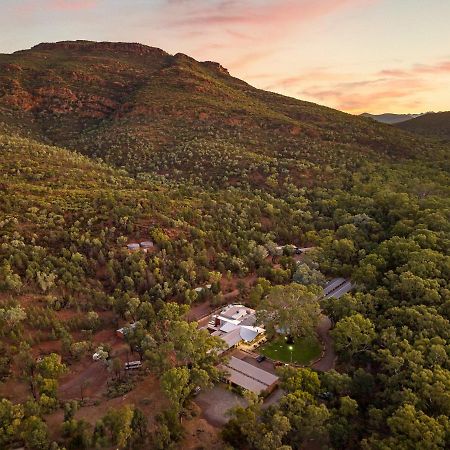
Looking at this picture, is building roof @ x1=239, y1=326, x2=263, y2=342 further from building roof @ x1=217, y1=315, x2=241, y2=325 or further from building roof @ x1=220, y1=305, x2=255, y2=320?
building roof @ x1=220, y1=305, x2=255, y2=320

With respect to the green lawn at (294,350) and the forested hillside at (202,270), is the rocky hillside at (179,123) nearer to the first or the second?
the forested hillside at (202,270)

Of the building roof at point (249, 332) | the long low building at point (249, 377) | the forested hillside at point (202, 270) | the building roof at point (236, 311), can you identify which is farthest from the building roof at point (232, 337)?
the forested hillside at point (202, 270)

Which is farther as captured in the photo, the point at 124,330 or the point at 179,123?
the point at 179,123

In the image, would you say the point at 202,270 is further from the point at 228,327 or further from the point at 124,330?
the point at 124,330

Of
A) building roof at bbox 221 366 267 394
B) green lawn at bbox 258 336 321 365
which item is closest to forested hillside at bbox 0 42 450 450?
building roof at bbox 221 366 267 394

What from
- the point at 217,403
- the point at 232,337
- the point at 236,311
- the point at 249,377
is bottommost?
the point at 217,403

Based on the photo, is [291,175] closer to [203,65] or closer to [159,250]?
[159,250]

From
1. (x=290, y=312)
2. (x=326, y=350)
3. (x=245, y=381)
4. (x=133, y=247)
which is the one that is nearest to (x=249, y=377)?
(x=245, y=381)
